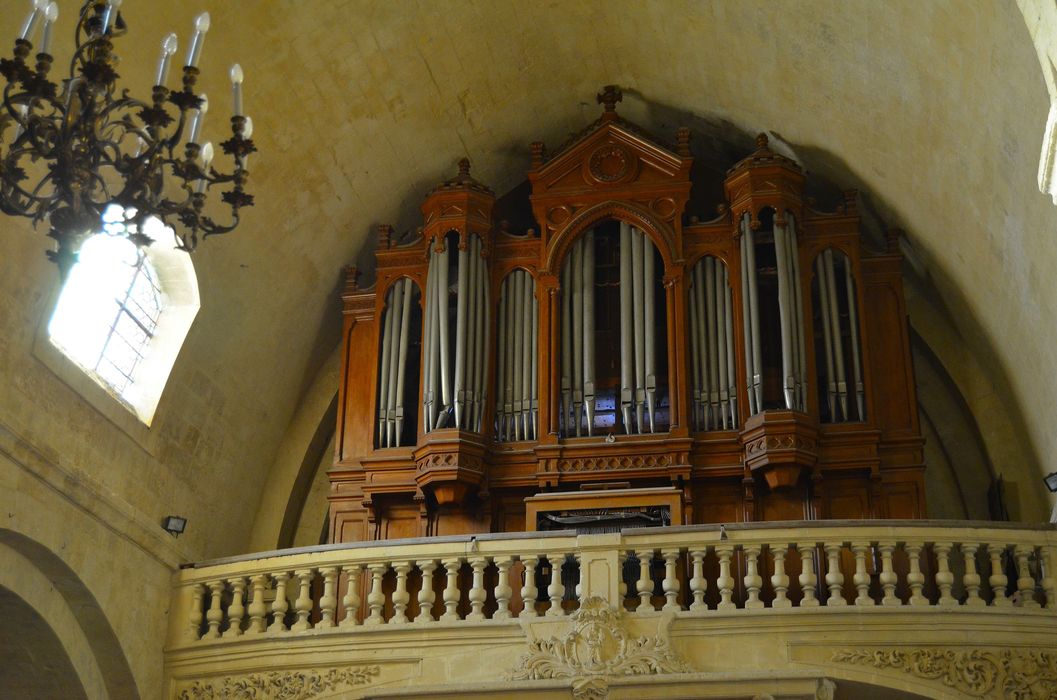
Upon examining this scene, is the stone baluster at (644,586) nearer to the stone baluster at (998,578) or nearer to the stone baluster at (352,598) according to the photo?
the stone baluster at (352,598)

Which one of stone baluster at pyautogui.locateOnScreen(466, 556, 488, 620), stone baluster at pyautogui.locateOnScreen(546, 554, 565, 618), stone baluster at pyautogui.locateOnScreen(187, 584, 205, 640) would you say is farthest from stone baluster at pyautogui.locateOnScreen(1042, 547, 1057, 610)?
stone baluster at pyautogui.locateOnScreen(187, 584, 205, 640)

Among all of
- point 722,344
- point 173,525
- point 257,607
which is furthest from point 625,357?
point 173,525

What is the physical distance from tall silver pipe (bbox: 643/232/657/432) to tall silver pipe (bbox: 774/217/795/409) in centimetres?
108

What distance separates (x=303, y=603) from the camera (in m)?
10.6

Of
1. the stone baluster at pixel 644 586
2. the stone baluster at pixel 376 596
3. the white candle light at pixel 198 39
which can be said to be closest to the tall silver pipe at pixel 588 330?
the stone baluster at pixel 644 586

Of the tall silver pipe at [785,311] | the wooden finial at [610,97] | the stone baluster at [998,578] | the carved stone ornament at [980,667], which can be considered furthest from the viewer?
the wooden finial at [610,97]

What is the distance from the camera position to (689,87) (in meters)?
13.4

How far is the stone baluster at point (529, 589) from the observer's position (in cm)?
1029

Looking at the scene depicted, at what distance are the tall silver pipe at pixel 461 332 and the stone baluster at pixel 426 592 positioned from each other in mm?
1780

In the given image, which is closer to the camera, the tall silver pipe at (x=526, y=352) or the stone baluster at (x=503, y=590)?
the stone baluster at (x=503, y=590)

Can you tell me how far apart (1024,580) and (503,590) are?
3586mm

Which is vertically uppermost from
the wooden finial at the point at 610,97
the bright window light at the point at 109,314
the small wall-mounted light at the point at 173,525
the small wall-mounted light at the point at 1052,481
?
the wooden finial at the point at 610,97

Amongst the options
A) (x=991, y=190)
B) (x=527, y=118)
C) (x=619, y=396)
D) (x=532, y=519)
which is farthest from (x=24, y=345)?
(x=991, y=190)

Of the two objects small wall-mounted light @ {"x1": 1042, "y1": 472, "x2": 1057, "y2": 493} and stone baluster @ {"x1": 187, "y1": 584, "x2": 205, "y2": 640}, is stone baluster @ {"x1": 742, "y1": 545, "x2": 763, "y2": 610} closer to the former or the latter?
small wall-mounted light @ {"x1": 1042, "y1": 472, "x2": 1057, "y2": 493}
